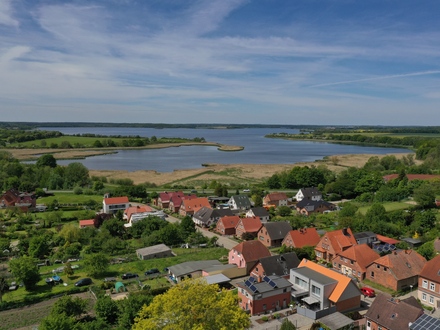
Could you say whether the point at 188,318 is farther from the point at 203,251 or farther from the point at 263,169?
the point at 263,169

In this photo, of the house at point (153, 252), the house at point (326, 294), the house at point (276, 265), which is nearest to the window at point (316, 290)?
the house at point (326, 294)

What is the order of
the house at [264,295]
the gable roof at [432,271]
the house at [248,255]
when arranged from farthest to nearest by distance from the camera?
the house at [248,255] < the gable roof at [432,271] < the house at [264,295]

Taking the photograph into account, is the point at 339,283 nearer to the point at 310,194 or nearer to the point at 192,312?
the point at 192,312

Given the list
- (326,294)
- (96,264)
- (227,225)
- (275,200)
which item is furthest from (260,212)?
(96,264)

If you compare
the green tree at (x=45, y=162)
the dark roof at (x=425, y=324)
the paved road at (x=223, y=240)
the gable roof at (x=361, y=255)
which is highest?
the green tree at (x=45, y=162)

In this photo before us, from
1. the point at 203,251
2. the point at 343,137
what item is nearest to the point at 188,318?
the point at 203,251

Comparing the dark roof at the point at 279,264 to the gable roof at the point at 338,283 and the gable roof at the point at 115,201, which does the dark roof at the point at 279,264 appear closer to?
the gable roof at the point at 338,283
